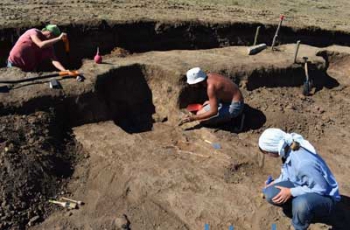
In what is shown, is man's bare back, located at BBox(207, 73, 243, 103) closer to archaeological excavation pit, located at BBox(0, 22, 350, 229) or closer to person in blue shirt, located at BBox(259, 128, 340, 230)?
archaeological excavation pit, located at BBox(0, 22, 350, 229)

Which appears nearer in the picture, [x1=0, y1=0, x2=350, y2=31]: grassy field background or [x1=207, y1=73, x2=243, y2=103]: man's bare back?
[x1=207, y1=73, x2=243, y2=103]: man's bare back

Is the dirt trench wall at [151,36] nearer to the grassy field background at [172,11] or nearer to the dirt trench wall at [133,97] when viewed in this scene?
the grassy field background at [172,11]

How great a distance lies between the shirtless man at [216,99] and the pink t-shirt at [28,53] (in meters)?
2.37

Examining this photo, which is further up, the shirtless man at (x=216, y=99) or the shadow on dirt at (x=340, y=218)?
the shirtless man at (x=216, y=99)

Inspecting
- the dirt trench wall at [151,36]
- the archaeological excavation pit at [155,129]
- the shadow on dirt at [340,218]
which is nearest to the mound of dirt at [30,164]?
the archaeological excavation pit at [155,129]

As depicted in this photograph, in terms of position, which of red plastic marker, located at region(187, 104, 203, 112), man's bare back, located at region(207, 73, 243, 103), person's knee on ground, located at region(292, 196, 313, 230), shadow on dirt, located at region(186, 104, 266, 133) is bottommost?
shadow on dirt, located at region(186, 104, 266, 133)

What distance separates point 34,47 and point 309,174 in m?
4.60

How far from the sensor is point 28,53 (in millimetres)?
6301

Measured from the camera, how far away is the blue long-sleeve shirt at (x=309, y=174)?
396cm

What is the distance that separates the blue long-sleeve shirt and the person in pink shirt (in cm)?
397

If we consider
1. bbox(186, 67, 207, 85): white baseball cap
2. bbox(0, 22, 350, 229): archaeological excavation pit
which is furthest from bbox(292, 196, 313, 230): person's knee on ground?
bbox(186, 67, 207, 85): white baseball cap

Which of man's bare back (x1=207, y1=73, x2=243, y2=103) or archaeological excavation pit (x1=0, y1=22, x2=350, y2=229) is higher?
man's bare back (x1=207, y1=73, x2=243, y2=103)

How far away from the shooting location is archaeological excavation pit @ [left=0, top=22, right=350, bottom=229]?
4668mm

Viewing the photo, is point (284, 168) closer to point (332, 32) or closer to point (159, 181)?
point (159, 181)
